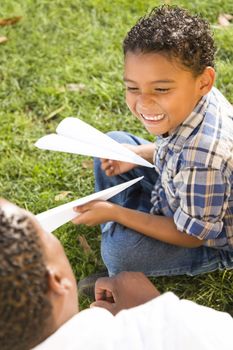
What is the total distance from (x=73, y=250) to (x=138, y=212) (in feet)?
1.37

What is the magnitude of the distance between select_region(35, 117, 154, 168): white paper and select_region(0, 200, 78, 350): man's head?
874mm

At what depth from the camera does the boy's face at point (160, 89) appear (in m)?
1.79

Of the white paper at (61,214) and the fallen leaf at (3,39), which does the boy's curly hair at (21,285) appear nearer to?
the white paper at (61,214)

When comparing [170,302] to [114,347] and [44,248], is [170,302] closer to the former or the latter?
[114,347]

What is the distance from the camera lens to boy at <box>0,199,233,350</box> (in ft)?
3.83

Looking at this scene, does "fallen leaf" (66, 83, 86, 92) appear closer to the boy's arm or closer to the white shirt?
the boy's arm

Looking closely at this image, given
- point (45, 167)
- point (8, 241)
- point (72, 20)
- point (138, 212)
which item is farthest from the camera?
point (72, 20)

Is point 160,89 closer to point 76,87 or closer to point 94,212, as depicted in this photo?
point 94,212

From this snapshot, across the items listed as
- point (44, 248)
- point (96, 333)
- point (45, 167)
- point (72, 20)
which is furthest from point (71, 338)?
point (72, 20)

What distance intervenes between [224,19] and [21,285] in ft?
8.19

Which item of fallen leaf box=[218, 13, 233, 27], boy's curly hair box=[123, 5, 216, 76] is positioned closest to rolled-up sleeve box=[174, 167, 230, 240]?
boy's curly hair box=[123, 5, 216, 76]

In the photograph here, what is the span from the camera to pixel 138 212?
213cm

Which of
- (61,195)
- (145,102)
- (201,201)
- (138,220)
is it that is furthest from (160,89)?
(61,195)

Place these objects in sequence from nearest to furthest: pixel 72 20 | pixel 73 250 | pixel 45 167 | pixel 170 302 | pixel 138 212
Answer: pixel 170 302 < pixel 138 212 < pixel 73 250 < pixel 45 167 < pixel 72 20
